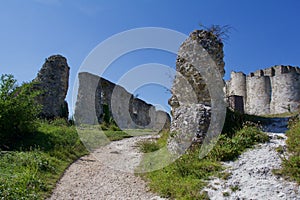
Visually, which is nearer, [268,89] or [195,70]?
[195,70]

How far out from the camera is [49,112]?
54.5 feet

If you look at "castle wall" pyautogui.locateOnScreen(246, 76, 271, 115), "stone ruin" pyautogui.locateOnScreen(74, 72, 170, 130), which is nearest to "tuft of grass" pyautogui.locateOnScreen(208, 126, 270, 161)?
"stone ruin" pyautogui.locateOnScreen(74, 72, 170, 130)

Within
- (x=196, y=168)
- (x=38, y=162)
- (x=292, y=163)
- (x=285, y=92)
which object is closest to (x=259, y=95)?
(x=285, y=92)

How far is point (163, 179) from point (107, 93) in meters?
17.5

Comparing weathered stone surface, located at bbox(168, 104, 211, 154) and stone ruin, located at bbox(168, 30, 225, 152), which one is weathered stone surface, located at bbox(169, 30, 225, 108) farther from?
weathered stone surface, located at bbox(168, 104, 211, 154)

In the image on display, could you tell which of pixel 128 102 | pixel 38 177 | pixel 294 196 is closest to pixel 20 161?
pixel 38 177

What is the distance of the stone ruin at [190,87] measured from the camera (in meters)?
8.80

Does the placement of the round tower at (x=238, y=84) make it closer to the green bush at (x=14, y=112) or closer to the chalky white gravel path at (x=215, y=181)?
the chalky white gravel path at (x=215, y=181)

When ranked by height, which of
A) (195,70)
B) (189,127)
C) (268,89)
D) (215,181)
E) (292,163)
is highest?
(268,89)

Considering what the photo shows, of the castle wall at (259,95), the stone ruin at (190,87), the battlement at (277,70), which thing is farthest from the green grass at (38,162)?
the battlement at (277,70)

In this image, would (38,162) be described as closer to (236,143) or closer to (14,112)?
(14,112)

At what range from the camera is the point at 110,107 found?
23.5 meters

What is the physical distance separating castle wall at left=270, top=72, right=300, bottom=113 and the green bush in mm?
21762

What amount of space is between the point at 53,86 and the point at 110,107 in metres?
6.96
